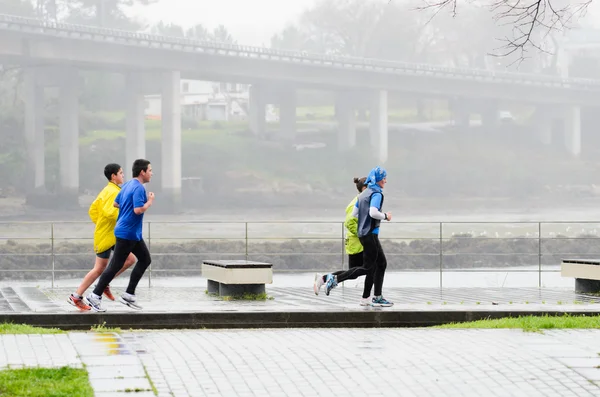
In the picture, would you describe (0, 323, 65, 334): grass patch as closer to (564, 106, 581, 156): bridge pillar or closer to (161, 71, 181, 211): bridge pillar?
(161, 71, 181, 211): bridge pillar

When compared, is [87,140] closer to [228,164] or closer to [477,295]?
[228,164]

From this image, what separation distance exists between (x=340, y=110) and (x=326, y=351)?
8875 centimetres

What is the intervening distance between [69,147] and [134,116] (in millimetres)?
4539

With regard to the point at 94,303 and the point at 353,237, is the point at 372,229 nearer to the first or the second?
the point at 353,237

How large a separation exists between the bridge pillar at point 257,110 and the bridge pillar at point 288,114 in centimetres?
160

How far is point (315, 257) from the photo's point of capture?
47938 mm

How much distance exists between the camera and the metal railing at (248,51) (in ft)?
226

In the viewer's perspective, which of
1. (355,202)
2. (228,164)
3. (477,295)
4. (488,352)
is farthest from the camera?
(228,164)

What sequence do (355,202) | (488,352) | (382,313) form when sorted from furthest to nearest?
(355,202) → (382,313) → (488,352)

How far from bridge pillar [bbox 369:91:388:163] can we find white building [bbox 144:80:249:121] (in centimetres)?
4340

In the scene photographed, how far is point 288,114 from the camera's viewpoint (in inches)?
3895

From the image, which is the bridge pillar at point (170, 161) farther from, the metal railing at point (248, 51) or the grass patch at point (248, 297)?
the grass patch at point (248, 297)

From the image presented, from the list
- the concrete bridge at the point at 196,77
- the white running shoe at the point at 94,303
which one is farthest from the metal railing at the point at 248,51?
the white running shoe at the point at 94,303

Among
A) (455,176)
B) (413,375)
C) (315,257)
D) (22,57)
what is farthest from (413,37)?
(413,375)
